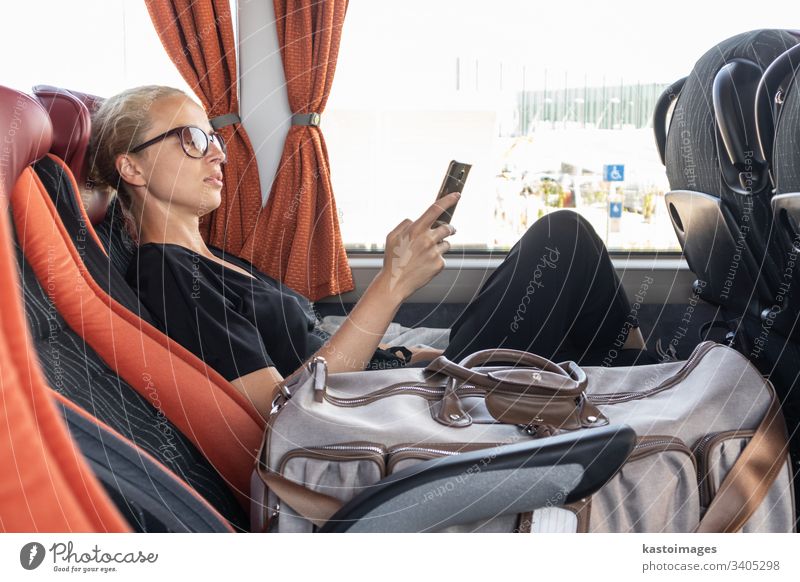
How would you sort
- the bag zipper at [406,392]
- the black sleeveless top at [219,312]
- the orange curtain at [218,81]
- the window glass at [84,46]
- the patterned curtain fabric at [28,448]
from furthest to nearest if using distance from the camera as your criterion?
the orange curtain at [218,81]
the window glass at [84,46]
the black sleeveless top at [219,312]
the bag zipper at [406,392]
the patterned curtain fabric at [28,448]

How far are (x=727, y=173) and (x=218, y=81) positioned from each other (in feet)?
3.85

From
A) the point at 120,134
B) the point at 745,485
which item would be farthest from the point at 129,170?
the point at 745,485

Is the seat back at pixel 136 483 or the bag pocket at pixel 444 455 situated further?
the bag pocket at pixel 444 455

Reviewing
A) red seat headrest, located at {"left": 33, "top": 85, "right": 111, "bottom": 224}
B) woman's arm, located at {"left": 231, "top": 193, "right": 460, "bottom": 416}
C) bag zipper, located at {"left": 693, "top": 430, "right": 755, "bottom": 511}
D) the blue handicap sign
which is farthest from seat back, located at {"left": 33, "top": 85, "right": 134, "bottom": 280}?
the blue handicap sign

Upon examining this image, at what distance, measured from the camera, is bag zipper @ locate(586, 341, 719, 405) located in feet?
2.77

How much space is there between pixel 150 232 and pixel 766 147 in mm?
879

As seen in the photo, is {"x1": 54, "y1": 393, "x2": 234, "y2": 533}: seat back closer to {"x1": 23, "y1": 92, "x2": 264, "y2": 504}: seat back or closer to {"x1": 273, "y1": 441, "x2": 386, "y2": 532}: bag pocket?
{"x1": 273, "y1": 441, "x2": 386, "y2": 532}: bag pocket

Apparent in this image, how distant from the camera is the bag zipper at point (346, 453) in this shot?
697 mm

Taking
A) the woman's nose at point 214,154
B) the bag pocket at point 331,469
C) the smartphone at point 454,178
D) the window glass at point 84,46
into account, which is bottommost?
the bag pocket at point 331,469

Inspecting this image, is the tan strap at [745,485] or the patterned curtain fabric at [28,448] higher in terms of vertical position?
the patterned curtain fabric at [28,448]

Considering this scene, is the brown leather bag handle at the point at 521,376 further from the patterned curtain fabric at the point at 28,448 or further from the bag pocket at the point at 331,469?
the patterned curtain fabric at the point at 28,448

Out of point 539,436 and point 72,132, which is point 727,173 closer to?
point 539,436

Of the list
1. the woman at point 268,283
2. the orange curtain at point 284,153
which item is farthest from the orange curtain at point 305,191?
the woman at point 268,283

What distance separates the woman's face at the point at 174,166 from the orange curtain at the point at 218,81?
592 millimetres
